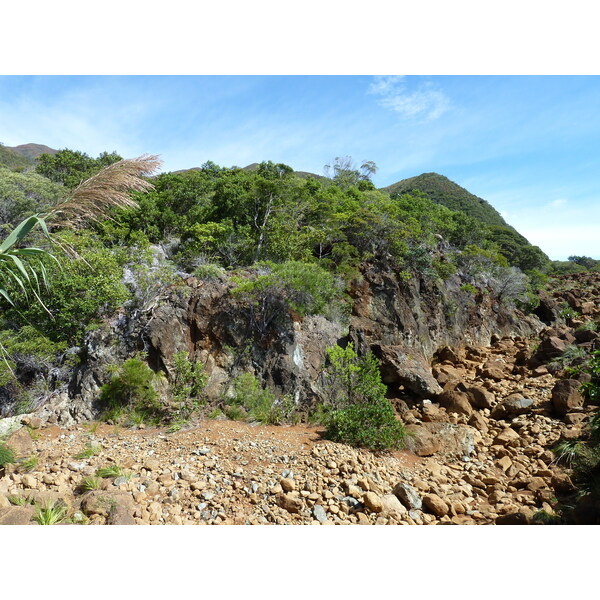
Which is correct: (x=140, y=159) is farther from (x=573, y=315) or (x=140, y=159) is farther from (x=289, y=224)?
(x=573, y=315)

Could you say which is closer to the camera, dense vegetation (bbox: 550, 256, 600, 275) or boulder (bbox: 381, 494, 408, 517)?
boulder (bbox: 381, 494, 408, 517)

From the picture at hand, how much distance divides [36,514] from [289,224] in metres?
10.4

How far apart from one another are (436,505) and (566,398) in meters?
5.42

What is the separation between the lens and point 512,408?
8.05 metres

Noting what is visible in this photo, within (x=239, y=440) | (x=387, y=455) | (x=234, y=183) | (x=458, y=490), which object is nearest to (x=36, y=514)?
(x=239, y=440)

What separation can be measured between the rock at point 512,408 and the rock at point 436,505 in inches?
186

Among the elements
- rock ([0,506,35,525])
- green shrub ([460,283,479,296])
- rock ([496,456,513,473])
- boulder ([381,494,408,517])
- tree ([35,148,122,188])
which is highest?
tree ([35,148,122,188])

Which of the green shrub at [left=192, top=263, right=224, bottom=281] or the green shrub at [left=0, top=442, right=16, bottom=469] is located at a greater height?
the green shrub at [left=192, top=263, right=224, bottom=281]

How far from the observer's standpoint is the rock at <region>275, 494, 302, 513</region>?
3758mm

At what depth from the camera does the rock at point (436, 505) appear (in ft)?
13.8

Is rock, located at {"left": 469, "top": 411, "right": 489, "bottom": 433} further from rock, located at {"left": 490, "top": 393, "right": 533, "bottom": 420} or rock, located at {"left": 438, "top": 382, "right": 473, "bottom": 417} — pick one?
rock, located at {"left": 490, "top": 393, "right": 533, "bottom": 420}

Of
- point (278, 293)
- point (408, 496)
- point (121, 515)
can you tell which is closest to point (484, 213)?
point (278, 293)

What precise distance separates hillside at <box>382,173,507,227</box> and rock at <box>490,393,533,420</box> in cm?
3589

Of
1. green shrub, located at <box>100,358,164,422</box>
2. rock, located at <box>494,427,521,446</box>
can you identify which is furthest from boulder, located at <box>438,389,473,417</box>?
green shrub, located at <box>100,358,164,422</box>
